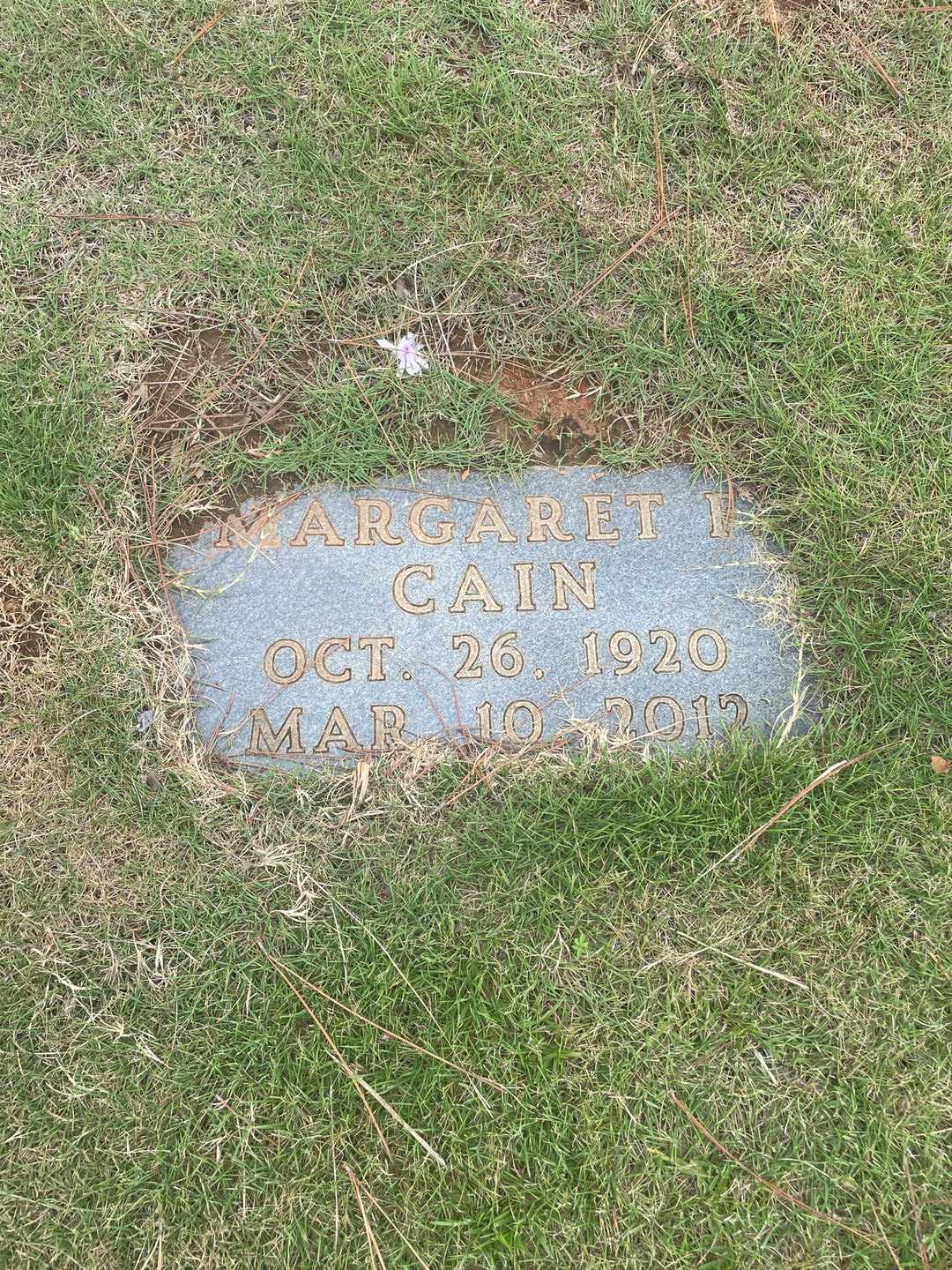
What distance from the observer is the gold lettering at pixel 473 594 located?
1958 millimetres

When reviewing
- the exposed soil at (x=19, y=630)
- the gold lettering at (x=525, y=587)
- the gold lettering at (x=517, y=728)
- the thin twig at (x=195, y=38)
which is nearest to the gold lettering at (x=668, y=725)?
the gold lettering at (x=517, y=728)

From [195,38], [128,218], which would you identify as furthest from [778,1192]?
[195,38]

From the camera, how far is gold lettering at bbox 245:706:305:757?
6.33 feet

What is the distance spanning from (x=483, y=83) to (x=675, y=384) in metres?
0.98

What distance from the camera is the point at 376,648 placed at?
195cm

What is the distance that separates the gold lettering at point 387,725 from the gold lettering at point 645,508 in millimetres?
738

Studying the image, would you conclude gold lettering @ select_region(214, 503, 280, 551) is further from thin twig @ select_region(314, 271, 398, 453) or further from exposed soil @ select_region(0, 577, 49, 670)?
exposed soil @ select_region(0, 577, 49, 670)

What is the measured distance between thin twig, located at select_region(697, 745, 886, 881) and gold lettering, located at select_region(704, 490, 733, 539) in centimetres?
61

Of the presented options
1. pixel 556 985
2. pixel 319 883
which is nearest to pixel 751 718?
pixel 556 985

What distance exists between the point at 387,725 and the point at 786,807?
3.16ft

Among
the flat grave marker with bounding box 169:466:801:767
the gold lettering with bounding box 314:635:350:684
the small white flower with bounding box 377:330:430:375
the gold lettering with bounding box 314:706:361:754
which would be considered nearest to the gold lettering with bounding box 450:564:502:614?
the flat grave marker with bounding box 169:466:801:767

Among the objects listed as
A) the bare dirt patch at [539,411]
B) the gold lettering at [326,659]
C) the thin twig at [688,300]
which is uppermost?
the thin twig at [688,300]

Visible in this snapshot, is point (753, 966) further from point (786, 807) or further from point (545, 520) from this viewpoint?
point (545, 520)

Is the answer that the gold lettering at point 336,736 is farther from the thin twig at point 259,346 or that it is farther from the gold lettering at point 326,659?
the thin twig at point 259,346
